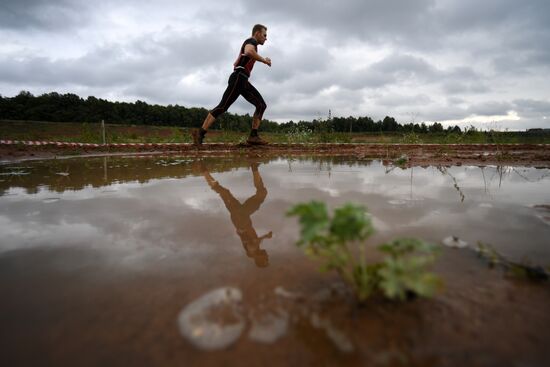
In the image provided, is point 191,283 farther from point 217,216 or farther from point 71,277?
point 217,216

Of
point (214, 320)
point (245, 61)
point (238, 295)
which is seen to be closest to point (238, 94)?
point (245, 61)

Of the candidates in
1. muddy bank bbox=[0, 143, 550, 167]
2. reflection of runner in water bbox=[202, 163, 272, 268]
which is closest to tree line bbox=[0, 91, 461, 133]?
muddy bank bbox=[0, 143, 550, 167]

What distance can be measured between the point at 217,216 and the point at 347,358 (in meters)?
1.23

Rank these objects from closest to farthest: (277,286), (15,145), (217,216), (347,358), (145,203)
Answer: (347,358) → (277,286) → (217,216) → (145,203) → (15,145)

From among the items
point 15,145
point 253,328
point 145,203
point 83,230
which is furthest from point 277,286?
point 15,145

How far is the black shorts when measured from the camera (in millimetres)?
6320

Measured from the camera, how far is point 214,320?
83 centimetres

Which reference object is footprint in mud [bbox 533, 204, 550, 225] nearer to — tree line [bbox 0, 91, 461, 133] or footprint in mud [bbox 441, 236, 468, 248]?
footprint in mud [bbox 441, 236, 468, 248]

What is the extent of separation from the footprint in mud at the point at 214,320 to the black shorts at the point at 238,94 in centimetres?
601

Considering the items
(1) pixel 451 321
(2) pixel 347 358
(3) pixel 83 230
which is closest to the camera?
(2) pixel 347 358

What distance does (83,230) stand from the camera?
153 centimetres

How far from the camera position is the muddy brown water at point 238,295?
716 mm

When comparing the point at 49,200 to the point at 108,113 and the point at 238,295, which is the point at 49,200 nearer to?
the point at 238,295

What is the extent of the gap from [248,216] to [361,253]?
1.02 metres
